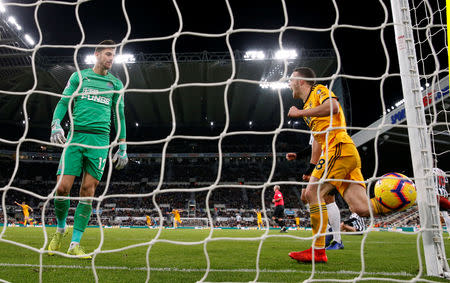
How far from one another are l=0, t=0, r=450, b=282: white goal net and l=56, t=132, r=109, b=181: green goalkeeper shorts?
51 centimetres

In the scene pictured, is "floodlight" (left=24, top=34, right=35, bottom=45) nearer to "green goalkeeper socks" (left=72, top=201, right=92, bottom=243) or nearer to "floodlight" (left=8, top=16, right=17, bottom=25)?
"floodlight" (left=8, top=16, right=17, bottom=25)

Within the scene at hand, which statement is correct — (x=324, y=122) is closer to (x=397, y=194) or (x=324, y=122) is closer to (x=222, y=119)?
(x=397, y=194)

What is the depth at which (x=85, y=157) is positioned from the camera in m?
3.19

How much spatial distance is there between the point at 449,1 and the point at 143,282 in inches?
112

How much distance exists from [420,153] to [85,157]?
3.02m

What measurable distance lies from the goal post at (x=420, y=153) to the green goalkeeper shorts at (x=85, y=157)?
107 inches

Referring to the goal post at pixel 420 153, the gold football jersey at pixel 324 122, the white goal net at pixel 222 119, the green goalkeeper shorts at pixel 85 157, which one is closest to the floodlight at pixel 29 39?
the white goal net at pixel 222 119

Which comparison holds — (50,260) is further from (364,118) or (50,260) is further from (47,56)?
(364,118)

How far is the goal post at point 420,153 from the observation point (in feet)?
7.75

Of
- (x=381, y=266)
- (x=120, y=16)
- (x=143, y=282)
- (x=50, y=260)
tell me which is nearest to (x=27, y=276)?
(x=50, y=260)

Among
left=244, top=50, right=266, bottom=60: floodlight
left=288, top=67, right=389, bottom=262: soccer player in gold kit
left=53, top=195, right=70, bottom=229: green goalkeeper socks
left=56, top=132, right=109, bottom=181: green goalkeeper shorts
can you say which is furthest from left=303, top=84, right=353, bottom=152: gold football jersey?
left=244, top=50, right=266, bottom=60: floodlight

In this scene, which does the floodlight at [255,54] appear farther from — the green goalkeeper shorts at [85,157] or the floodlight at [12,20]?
the green goalkeeper shorts at [85,157]

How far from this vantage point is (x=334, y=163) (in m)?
3.04

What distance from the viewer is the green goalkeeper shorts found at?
10.1 ft
